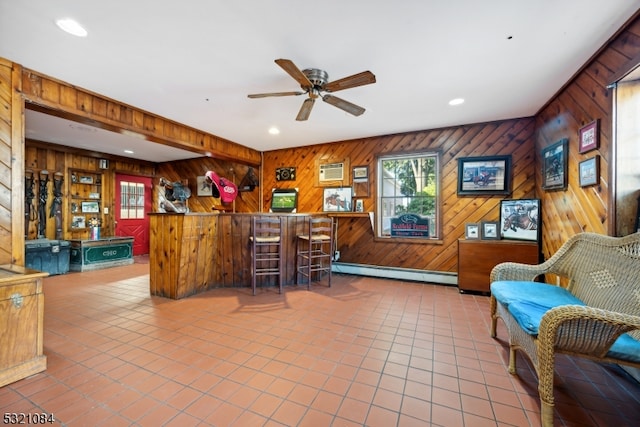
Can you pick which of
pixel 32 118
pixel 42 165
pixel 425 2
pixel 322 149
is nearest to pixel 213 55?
pixel 425 2

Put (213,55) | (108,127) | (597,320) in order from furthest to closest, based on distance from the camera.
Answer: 1. (108,127)
2. (213,55)
3. (597,320)

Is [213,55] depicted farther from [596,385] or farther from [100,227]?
[100,227]

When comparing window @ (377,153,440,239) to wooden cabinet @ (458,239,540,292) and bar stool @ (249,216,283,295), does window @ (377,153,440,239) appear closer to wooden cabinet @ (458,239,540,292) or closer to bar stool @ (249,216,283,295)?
wooden cabinet @ (458,239,540,292)

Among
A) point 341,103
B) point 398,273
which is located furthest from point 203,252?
point 398,273

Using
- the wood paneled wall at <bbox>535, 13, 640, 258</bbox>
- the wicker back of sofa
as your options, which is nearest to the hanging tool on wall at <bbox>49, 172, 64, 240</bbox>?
the wicker back of sofa

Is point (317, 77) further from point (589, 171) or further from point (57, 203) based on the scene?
point (57, 203)

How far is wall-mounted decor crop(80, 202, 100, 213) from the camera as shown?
19.5 feet

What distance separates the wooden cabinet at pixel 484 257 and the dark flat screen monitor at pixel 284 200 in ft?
10.7

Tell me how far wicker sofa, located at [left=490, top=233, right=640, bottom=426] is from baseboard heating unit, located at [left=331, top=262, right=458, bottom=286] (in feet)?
6.07

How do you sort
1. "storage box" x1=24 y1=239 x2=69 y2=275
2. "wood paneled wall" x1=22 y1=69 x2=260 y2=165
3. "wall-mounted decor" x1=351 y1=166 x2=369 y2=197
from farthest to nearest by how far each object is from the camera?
"wall-mounted decor" x1=351 y1=166 x2=369 y2=197, "storage box" x1=24 y1=239 x2=69 y2=275, "wood paneled wall" x1=22 y1=69 x2=260 y2=165

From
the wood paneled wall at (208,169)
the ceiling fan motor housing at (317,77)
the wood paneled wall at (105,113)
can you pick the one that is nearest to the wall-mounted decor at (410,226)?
the ceiling fan motor housing at (317,77)

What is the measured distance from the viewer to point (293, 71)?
2193mm

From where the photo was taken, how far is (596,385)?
1.84 meters

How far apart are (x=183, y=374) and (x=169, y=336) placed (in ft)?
2.33
